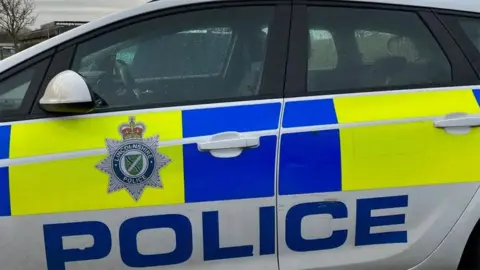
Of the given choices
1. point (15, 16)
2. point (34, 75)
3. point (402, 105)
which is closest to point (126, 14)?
point (34, 75)

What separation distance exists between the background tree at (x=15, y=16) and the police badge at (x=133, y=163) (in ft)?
76.9

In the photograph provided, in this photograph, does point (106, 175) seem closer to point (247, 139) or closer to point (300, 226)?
point (247, 139)

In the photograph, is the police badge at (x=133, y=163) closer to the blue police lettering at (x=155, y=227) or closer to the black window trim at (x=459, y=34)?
the blue police lettering at (x=155, y=227)

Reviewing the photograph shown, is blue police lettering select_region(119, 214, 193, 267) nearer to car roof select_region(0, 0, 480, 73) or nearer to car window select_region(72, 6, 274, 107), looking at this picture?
car window select_region(72, 6, 274, 107)

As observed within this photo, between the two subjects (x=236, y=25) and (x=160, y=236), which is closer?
(x=160, y=236)

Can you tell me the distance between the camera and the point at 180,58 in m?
1.96

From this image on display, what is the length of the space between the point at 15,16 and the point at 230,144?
80.8 ft

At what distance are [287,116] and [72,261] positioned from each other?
950 millimetres

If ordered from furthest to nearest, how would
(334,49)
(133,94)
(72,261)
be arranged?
(334,49), (133,94), (72,261)

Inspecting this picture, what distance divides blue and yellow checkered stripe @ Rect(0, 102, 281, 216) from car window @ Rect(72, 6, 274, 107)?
0.34 feet

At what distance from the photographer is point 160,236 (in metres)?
1.79

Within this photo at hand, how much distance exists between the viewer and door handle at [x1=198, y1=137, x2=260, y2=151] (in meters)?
1.79

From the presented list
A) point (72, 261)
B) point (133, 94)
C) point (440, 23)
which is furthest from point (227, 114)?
point (440, 23)

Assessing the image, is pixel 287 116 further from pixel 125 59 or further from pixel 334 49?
pixel 125 59
